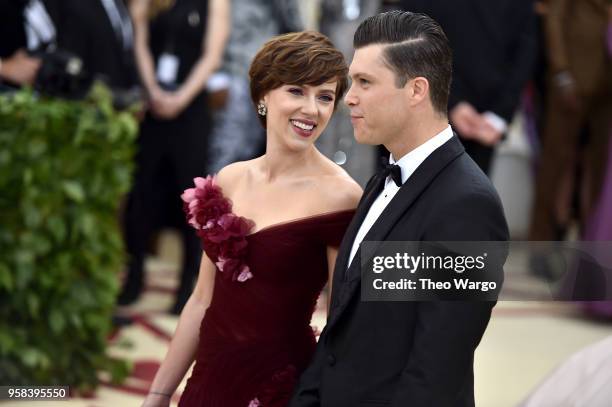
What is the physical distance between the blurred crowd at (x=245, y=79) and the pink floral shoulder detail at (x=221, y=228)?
194 centimetres

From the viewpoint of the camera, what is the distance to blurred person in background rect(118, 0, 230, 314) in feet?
17.9

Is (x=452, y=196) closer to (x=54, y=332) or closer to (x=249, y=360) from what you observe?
(x=249, y=360)

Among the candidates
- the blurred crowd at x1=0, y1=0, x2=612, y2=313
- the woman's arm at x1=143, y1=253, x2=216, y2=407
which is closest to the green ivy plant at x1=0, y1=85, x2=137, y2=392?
the blurred crowd at x1=0, y1=0, x2=612, y2=313

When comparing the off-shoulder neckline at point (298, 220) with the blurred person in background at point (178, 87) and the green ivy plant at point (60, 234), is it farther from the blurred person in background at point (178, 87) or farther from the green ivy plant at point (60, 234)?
the blurred person in background at point (178, 87)

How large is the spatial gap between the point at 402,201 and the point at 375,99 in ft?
0.64

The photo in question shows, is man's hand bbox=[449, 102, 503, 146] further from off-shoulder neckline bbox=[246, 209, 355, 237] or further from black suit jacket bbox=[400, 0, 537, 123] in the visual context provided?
off-shoulder neckline bbox=[246, 209, 355, 237]

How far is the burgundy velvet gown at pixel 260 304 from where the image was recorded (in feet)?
7.41

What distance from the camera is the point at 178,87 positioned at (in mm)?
5477

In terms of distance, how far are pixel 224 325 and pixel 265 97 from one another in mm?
509

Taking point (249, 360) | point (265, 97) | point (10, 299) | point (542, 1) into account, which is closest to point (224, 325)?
point (249, 360)

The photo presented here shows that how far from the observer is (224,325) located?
2293 millimetres


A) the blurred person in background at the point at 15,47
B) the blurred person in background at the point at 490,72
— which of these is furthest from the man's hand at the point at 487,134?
the blurred person in background at the point at 15,47

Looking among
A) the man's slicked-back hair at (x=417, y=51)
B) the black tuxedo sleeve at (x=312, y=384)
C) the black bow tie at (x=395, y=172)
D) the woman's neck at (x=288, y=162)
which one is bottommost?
the black tuxedo sleeve at (x=312, y=384)

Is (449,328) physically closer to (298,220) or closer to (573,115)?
(298,220)
